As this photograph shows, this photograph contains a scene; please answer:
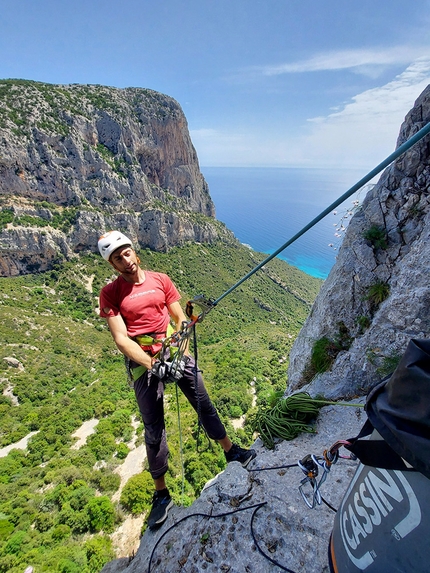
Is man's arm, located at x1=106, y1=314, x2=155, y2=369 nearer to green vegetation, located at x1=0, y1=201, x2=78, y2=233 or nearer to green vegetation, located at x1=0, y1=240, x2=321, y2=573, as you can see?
green vegetation, located at x1=0, y1=240, x2=321, y2=573

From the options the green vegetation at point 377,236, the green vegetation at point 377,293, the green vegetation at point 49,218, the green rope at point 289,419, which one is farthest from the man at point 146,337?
the green vegetation at point 49,218

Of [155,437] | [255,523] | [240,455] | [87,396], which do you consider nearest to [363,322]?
[240,455]

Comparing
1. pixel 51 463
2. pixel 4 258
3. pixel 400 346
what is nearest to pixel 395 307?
pixel 400 346

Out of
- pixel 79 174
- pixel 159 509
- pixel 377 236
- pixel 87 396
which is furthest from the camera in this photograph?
pixel 79 174

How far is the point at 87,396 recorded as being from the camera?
31.2m

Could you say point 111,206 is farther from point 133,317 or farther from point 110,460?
point 133,317

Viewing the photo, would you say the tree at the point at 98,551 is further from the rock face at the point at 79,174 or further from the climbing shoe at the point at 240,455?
the rock face at the point at 79,174

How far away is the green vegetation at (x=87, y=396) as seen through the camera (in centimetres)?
1622

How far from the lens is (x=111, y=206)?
59688 mm

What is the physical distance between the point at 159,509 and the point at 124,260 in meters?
2.82

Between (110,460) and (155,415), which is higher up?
(155,415)

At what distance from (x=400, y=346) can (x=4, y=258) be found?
57622 mm

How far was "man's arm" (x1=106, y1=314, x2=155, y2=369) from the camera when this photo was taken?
8.79ft

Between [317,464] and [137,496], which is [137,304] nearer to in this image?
[317,464]
